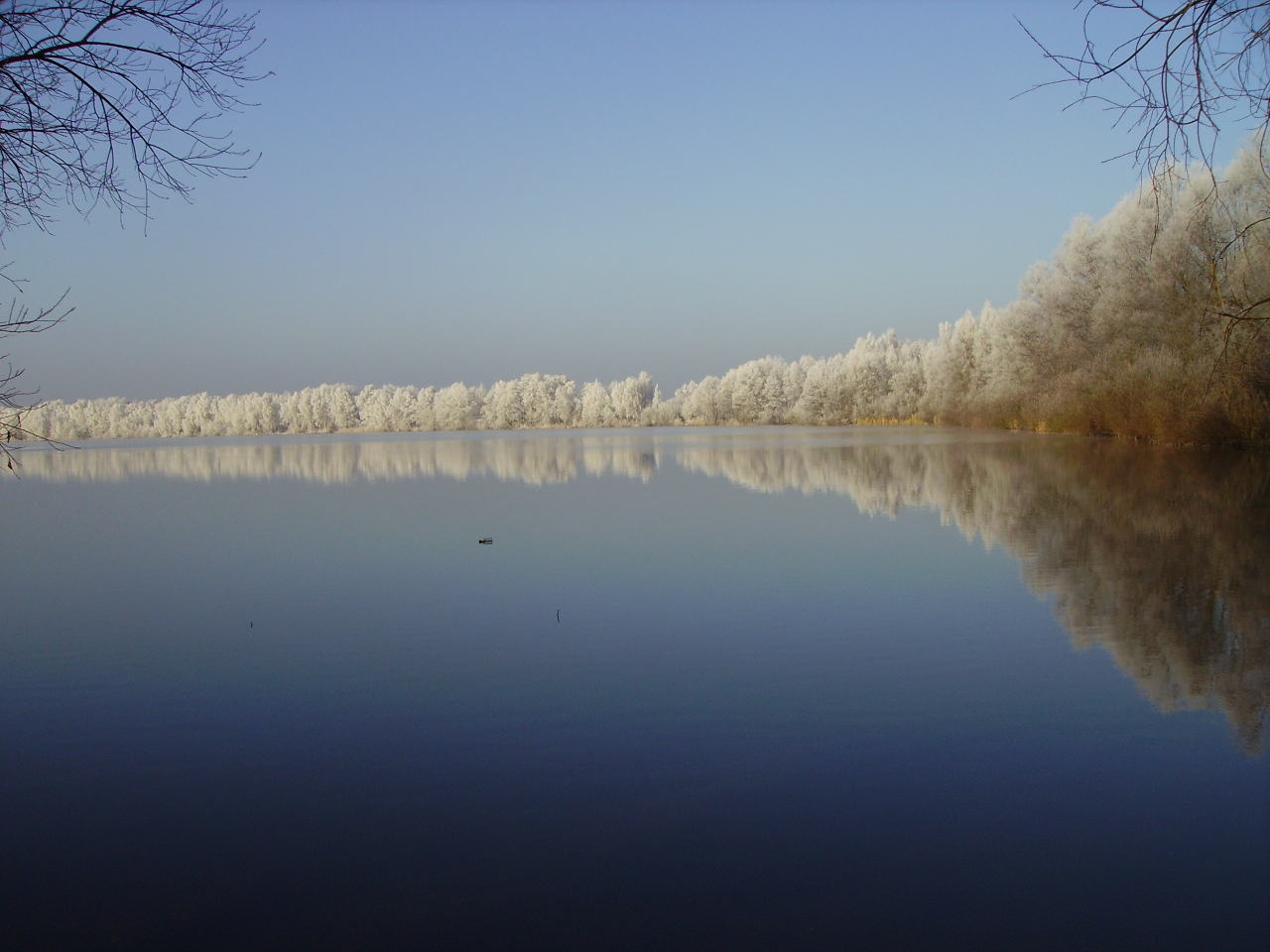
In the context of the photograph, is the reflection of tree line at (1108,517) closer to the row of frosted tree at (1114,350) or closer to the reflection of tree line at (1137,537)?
the reflection of tree line at (1137,537)

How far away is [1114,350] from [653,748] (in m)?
30.5

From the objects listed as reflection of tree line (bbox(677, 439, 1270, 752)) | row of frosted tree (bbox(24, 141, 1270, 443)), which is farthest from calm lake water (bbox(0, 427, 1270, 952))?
row of frosted tree (bbox(24, 141, 1270, 443))

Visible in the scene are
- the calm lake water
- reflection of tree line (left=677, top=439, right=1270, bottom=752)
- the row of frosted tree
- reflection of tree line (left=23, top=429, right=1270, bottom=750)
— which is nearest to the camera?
the calm lake water

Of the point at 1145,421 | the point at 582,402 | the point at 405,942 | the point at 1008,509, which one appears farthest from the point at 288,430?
the point at 405,942

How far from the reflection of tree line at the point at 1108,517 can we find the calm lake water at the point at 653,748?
0.07 metres

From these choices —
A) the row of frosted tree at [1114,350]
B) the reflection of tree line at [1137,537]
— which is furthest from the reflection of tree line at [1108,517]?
the row of frosted tree at [1114,350]

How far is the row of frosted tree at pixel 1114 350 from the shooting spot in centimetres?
2017

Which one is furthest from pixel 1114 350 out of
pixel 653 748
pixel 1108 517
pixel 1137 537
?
pixel 653 748

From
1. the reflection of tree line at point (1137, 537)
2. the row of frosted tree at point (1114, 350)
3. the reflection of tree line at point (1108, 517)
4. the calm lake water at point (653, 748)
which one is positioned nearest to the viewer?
the calm lake water at point (653, 748)

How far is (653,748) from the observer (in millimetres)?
4891

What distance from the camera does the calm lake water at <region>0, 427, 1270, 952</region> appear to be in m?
3.37

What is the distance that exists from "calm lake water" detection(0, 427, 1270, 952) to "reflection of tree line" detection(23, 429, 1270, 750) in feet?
0.22

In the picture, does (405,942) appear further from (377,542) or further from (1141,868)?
(377,542)

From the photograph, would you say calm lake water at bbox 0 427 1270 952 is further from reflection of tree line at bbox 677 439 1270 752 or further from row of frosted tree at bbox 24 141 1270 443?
row of frosted tree at bbox 24 141 1270 443
